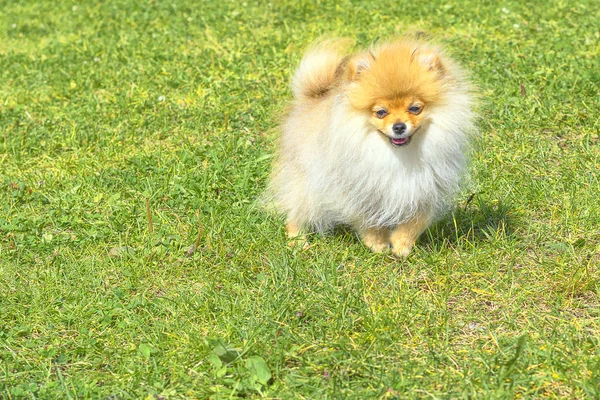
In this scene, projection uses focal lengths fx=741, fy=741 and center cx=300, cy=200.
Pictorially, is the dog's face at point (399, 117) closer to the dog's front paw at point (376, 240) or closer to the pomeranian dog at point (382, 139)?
the pomeranian dog at point (382, 139)

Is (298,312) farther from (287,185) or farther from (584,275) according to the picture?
(584,275)

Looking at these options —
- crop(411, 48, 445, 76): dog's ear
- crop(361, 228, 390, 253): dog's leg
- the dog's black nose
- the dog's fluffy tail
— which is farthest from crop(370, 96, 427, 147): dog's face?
crop(361, 228, 390, 253): dog's leg

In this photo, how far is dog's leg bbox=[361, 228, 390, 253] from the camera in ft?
A: 12.5

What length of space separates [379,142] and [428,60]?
42 cm

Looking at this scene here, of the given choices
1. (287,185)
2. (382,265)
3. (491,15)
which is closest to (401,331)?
(382,265)

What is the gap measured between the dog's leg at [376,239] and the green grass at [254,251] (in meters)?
0.07

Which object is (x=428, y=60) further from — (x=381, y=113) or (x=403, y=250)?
(x=403, y=250)

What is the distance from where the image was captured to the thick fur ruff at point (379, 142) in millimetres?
3301

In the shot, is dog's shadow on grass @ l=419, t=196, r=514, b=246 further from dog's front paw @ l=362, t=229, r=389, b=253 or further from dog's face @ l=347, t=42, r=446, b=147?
dog's face @ l=347, t=42, r=446, b=147

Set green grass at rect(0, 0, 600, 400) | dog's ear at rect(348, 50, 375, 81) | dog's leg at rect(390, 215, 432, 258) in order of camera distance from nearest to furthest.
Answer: green grass at rect(0, 0, 600, 400) < dog's ear at rect(348, 50, 375, 81) < dog's leg at rect(390, 215, 432, 258)

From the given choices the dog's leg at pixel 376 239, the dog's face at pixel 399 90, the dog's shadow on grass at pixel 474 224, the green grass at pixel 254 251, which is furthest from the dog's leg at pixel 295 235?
the dog's face at pixel 399 90

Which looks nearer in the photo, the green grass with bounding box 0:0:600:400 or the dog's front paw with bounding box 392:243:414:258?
the green grass with bounding box 0:0:600:400

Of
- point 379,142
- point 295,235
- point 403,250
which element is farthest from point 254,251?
point 379,142

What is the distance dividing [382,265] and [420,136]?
0.71 metres
